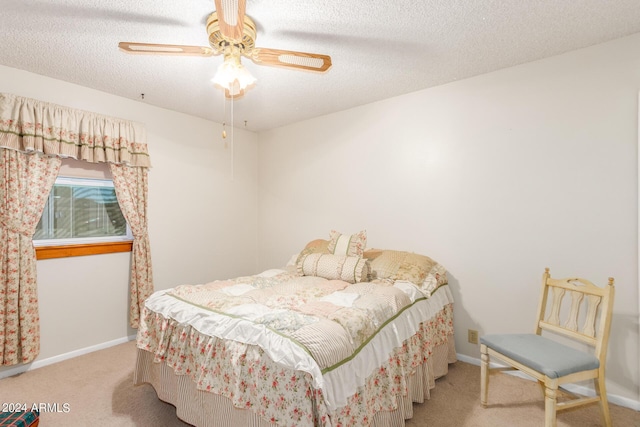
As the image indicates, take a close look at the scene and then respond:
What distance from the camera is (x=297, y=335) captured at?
1.47m

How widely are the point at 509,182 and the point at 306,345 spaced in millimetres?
2165

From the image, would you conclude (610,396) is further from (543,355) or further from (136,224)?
(136,224)

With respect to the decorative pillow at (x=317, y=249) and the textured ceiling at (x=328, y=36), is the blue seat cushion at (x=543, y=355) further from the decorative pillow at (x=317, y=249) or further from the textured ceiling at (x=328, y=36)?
the textured ceiling at (x=328, y=36)

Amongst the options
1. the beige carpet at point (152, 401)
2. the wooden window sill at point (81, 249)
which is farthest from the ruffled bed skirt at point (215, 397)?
the wooden window sill at point (81, 249)

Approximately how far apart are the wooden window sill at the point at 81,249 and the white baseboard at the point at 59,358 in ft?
2.93

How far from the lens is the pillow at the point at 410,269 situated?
8.44 feet

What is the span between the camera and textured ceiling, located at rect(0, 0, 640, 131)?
6.00ft

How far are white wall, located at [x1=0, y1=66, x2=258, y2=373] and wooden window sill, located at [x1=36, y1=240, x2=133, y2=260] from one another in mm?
59

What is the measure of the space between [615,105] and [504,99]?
2.30 ft

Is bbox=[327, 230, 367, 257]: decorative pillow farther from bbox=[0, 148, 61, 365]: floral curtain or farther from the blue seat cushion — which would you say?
bbox=[0, 148, 61, 365]: floral curtain

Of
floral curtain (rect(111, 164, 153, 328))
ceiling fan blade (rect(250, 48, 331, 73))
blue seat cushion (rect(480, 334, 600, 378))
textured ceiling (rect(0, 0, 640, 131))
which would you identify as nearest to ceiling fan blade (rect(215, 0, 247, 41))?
ceiling fan blade (rect(250, 48, 331, 73))

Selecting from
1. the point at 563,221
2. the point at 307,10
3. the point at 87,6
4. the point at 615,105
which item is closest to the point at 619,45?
the point at 615,105

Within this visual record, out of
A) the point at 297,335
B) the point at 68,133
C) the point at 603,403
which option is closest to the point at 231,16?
the point at 297,335

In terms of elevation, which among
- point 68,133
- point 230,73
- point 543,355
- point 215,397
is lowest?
point 215,397
